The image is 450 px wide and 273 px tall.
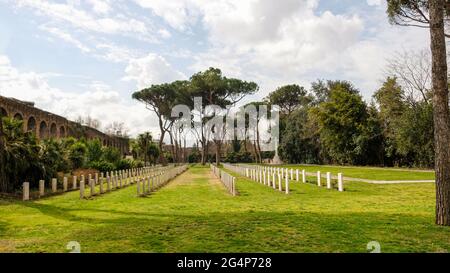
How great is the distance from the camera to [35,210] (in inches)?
439

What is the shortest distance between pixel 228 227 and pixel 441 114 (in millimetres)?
4830

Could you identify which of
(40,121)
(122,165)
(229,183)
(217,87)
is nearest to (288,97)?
(217,87)

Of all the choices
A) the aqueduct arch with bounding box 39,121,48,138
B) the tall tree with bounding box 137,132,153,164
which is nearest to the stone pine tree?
the aqueduct arch with bounding box 39,121,48,138

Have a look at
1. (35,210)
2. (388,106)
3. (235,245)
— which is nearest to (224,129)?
(388,106)

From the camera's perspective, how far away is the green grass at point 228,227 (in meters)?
6.06

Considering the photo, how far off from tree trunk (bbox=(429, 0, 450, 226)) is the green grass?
0.59 meters

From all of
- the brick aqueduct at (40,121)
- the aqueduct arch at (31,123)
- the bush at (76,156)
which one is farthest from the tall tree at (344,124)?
the aqueduct arch at (31,123)

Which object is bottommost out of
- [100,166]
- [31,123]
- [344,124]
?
[100,166]

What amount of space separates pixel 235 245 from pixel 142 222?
10.2ft

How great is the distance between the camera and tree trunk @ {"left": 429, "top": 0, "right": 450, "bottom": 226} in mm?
7719

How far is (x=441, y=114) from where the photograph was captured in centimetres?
777

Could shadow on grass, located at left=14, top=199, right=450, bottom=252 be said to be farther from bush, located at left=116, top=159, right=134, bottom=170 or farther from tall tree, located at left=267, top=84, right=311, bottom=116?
tall tree, located at left=267, top=84, right=311, bottom=116

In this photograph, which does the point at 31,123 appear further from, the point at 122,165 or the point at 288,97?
the point at 288,97
